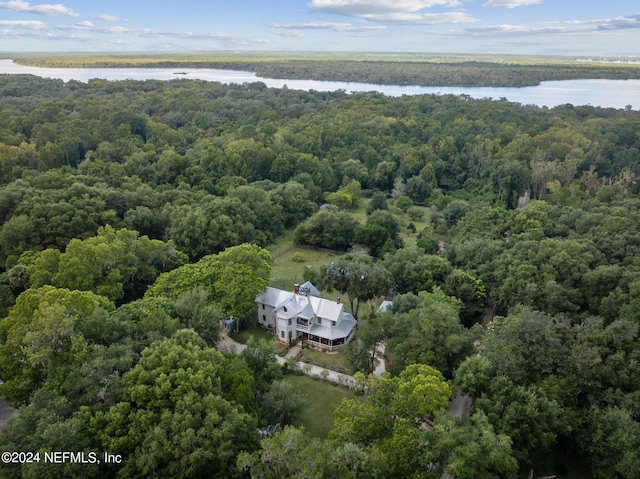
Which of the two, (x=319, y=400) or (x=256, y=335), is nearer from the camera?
(x=319, y=400)

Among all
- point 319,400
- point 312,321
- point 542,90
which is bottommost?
point 319,400

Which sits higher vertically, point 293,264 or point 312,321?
point 312,321

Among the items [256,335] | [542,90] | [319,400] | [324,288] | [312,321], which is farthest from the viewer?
[542,90]

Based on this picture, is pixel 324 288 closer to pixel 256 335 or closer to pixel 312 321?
pixel 312 321

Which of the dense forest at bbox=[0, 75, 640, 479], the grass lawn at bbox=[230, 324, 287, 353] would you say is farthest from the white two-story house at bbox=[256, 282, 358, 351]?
the dense forest at bbox=[0, 75, 640, 479]

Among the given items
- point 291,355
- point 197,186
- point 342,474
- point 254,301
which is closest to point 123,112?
point 197,186

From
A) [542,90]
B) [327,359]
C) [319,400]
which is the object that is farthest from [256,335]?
[542,90]

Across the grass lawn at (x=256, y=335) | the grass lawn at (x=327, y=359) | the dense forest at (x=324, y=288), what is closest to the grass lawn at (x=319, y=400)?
the dense forest at (x=324, y=288)
